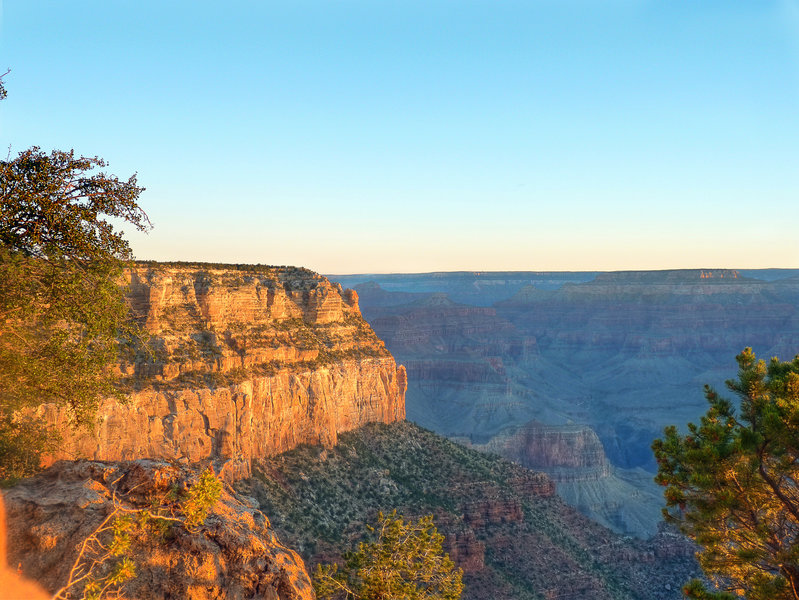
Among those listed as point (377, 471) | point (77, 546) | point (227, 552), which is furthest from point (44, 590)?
point (377, 471)

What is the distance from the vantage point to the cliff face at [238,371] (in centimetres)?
4300

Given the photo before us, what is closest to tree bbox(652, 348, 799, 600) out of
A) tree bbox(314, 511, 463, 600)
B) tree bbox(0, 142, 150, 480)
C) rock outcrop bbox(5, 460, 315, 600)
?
tree bbox(314, 511, 463, 600)

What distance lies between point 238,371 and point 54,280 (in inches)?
1354

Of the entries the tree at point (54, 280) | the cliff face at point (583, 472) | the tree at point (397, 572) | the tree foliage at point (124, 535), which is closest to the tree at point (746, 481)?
the tree at point (397, 572)

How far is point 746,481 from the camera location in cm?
1914

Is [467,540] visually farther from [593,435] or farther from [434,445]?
[593,435]

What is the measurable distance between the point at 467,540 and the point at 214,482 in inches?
1794

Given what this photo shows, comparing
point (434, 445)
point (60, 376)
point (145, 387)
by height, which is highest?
point (60, 376)

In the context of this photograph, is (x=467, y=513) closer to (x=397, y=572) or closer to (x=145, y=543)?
(x=397, y=572)

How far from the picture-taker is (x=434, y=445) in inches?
2689

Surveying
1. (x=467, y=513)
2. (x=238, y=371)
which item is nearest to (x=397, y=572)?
(x=238, y=371)

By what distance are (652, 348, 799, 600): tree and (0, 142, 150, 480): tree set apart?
51.4ft

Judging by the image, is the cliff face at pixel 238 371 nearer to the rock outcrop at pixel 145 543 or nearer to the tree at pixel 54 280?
the tree at pixel 54 280

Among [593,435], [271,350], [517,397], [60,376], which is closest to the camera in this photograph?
[60,376]
